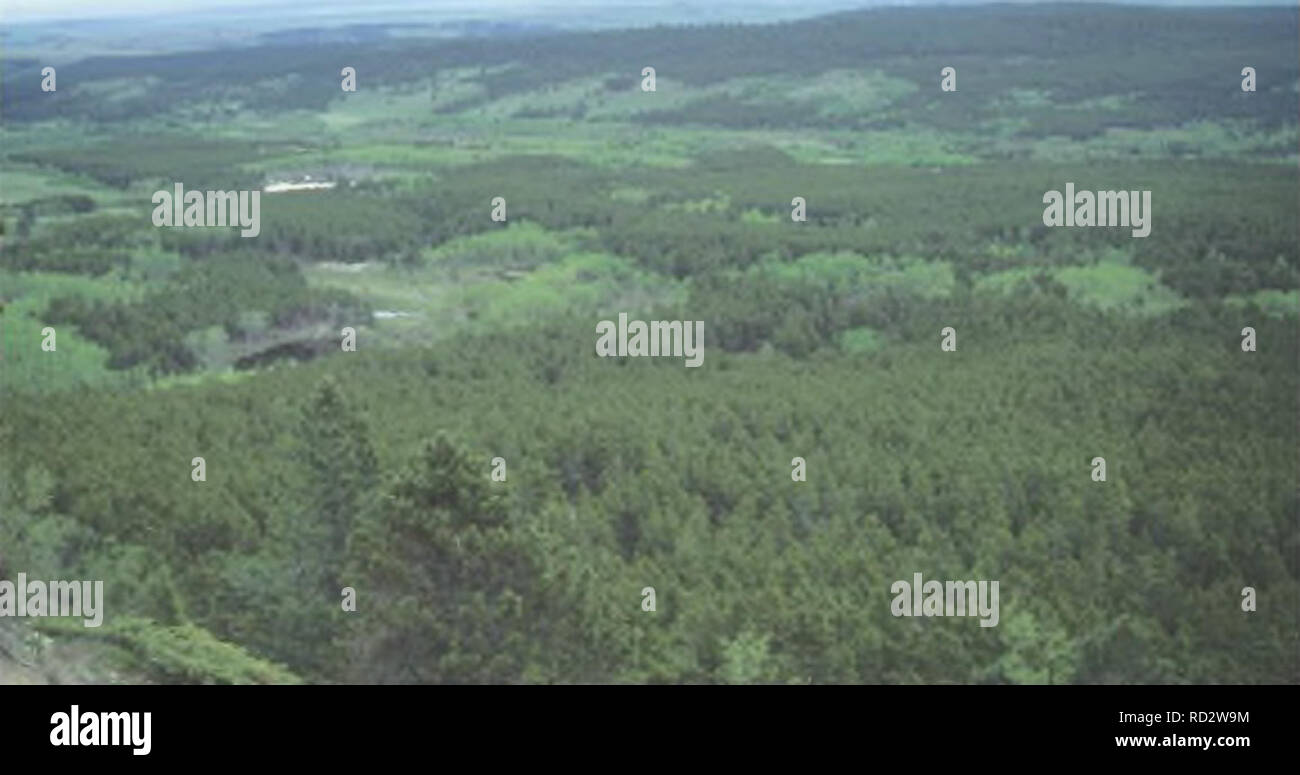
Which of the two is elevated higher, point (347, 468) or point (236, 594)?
point (347, 468)

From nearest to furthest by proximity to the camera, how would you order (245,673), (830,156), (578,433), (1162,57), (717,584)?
(245,673) → (717,584) → (578,433) → (830,156) → (1162,57)

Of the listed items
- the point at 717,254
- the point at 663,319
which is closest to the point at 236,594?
the point at 663,319

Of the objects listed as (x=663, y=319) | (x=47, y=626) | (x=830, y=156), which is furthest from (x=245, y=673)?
(x=830, y=156)

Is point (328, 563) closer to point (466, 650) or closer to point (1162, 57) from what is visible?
point (466, 650)

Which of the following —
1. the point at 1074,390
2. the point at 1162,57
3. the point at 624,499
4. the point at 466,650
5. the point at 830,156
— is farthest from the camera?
the point at 1162,57

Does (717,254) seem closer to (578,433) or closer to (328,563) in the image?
(578,433)

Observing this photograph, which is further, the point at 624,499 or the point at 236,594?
the point at 624,499
